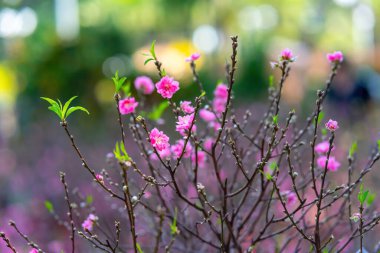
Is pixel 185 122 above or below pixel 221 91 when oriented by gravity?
below

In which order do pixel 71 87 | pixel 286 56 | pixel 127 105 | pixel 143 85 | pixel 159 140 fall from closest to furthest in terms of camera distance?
pixel 159 140, pixel 286 56, pixel 127 105, pixel 143 85, pixel 71 87

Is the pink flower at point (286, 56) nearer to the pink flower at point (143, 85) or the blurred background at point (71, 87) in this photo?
the pink flower at point (143, 85)

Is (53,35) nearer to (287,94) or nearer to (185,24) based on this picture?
(287,94)

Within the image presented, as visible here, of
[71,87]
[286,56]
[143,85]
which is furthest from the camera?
[71,87]

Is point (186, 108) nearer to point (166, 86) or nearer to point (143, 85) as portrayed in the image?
point (166, 86)

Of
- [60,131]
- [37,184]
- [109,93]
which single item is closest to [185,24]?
[109,93]

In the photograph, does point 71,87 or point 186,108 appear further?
point 71,87

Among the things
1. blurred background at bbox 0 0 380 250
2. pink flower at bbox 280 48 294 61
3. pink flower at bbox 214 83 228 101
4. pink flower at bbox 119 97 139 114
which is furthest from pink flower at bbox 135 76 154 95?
blurred background at bbox 0 0 380 250

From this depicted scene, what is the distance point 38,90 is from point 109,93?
174 cm

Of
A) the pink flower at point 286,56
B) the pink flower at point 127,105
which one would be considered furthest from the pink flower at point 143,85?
the pink flower at point 286,56

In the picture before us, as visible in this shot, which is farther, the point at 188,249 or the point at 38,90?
the point at 38,90

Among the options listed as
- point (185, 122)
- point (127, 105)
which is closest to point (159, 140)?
point (185, 122)

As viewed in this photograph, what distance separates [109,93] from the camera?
44.4 ft

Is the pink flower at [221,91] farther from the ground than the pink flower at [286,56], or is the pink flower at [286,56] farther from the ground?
the pink flower at [221,91]
